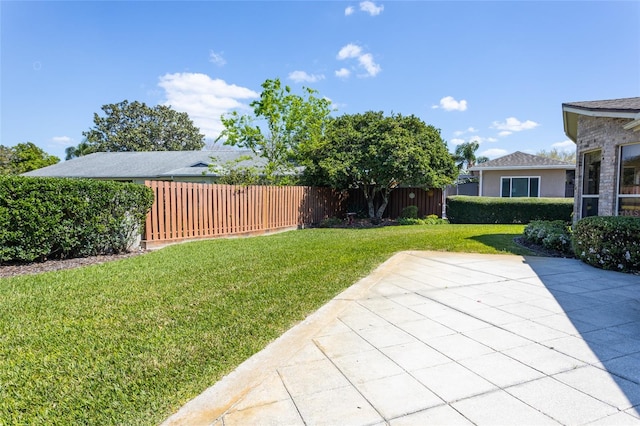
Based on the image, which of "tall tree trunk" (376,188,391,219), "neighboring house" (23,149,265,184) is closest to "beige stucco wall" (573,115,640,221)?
"tall tree trunk" (376,188,391,219)

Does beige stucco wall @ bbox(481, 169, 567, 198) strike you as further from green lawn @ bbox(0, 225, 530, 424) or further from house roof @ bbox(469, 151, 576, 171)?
green lawn @ bbox(0, 225, 530, 424)

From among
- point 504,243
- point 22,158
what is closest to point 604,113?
point 504,243

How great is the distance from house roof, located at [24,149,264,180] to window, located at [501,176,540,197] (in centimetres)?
1427

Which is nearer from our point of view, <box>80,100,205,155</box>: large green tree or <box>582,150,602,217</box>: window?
<box>582,150,602,217</box>: window

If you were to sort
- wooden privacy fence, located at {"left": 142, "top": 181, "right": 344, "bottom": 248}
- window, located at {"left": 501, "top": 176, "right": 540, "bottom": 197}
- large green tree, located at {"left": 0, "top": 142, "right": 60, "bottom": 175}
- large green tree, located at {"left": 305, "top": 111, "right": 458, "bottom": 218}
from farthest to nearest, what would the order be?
large green tree, located at {"left": 0, "top": 142, "right": 60, "bottom": 175}
window, located at {"left": 501, "top": 176, "right": 540, "bottom": 197}
large green tree, located at {"left": 305, "top": 111, "right": 458, "bottom": 218}
wooden privacy fence, located at {"left": 142, "top": 181, "right": 344, "bottom": 248}

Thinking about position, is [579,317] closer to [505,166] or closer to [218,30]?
[218,30]

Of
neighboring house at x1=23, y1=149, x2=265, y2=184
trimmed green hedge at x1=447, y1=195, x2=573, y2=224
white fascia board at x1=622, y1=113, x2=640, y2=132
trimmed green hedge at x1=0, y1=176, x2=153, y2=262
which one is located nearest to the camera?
trimmed green hedge at x1=0, y1=176, x2=153, y2=262

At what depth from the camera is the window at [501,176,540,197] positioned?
18812 mm

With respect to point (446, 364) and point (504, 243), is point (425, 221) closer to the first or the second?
point (504, 243)

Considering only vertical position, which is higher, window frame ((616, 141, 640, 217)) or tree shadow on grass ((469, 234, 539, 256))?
window frame ((616, 141, 640, 217))

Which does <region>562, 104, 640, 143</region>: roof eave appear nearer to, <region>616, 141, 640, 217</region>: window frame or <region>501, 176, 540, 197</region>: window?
<region>616, 141, 640, 217</region>: window frame

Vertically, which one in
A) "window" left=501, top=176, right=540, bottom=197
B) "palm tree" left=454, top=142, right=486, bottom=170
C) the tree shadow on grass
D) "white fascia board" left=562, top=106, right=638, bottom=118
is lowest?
the tree shadow on grass

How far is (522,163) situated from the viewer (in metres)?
18.9

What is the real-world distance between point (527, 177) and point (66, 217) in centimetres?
2031
